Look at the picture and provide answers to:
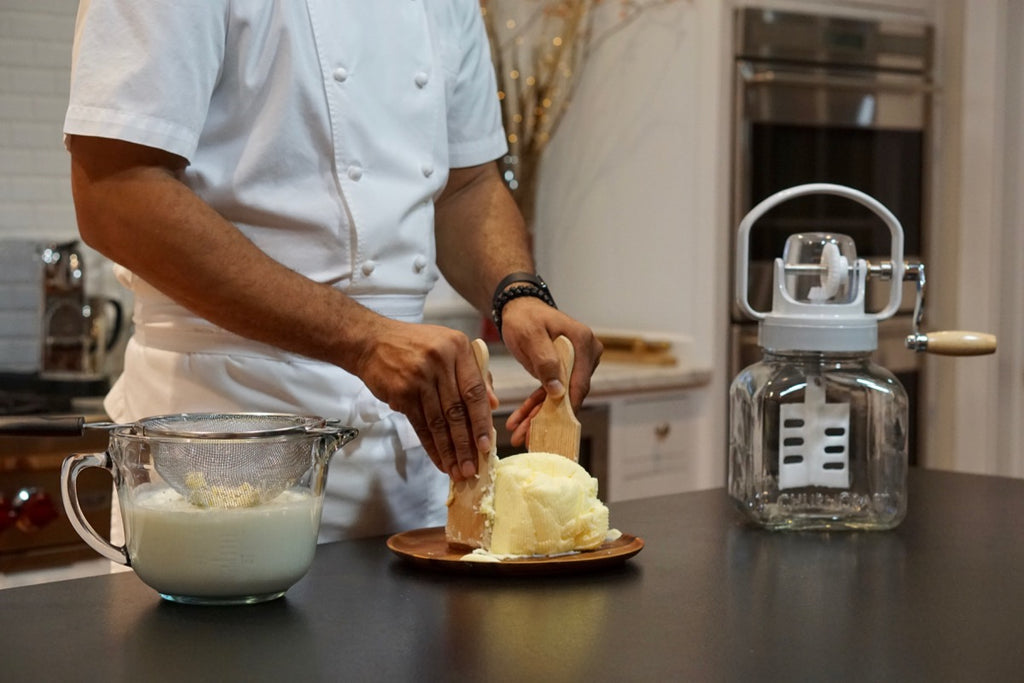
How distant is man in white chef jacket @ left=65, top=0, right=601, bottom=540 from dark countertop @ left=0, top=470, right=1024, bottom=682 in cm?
16

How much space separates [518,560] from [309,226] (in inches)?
17.2

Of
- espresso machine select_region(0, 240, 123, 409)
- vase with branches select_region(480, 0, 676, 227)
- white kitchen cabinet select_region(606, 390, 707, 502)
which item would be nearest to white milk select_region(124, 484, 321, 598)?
espresso machine select_region(0, 240, 123, 409)

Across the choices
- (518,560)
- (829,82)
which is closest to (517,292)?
(518,560)

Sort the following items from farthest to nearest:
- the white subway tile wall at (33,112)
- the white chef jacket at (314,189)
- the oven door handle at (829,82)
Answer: the oven door handle at (829,82)
the white subway tile wall at (33,112)
the white chef jacket at (314,189)

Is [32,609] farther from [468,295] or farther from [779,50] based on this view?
[779,50]

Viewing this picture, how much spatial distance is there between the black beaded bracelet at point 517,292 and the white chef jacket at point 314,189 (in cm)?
9

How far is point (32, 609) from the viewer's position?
873mm

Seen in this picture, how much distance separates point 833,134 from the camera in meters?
2.99

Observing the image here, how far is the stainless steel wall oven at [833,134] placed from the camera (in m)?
2.83

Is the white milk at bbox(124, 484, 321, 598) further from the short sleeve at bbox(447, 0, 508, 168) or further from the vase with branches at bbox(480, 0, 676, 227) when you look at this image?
the vase with branches at bbox(480, 0, 676, 227)

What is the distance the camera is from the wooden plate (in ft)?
3.24

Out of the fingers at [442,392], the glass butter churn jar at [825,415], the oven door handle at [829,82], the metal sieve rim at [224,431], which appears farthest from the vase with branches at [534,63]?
the metal sieve rim at [224,431]

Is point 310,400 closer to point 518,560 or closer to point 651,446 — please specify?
point 518,560

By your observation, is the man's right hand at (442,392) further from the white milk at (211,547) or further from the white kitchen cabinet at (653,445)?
the white kitchen cabinet at (653,445)
